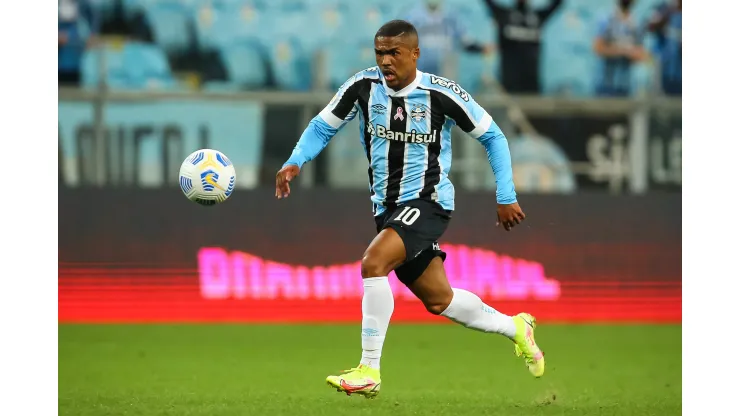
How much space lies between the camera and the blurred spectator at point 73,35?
12719 millimetres

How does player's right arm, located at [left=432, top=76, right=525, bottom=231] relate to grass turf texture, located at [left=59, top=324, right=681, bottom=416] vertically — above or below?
above

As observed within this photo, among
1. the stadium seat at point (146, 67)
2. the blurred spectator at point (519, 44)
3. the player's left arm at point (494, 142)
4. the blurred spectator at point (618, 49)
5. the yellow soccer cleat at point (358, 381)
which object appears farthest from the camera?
the blurred spectator at point (618, 49)

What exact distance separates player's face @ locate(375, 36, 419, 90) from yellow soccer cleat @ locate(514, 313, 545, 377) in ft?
6.01

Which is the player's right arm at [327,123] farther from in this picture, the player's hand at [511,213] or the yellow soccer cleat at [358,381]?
the yellow soccer cleat at [358,381]

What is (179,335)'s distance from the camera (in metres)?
11.3

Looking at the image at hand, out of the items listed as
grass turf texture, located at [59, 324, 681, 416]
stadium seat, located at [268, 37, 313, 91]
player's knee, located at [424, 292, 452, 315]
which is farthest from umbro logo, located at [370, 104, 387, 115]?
stadium seat, located at [268, 37, 313, 91]

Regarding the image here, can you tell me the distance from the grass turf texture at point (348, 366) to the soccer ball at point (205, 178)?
127 cm

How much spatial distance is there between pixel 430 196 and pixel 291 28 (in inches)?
275

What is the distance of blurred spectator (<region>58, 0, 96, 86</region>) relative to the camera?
41.7 ft

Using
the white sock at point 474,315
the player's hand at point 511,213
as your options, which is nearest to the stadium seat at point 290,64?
the white sock at point 474,315

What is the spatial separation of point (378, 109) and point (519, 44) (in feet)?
22.2

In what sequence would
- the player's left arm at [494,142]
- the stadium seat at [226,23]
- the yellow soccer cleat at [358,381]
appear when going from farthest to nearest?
the stadium seat at [226,23], the player's left arm at [494,142], the yellow soccer cleat at [358,381]

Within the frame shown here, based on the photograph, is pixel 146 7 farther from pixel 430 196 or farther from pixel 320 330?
pixel 430 196

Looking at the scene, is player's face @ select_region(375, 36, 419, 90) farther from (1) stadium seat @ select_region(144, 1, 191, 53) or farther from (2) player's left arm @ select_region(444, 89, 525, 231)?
(1) stadium seat @ select_region(144, 1, 191, 53)
